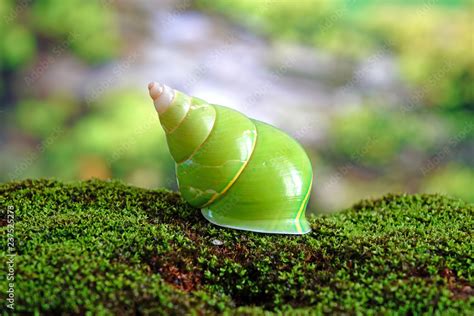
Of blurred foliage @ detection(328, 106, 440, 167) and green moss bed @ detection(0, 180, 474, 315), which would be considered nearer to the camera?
green moss bed @ detection(0, 180, 474, 315)

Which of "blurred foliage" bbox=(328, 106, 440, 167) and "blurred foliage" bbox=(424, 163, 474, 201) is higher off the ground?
"blurred foliage" bbox=(328, 106, 440, 167)

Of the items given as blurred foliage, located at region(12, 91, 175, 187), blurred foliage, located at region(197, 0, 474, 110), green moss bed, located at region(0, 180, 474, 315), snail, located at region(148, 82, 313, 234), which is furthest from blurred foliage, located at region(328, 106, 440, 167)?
snail, located at region(148, 82, 313, 234)

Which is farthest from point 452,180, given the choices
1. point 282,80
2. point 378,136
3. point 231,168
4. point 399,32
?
point 231,168

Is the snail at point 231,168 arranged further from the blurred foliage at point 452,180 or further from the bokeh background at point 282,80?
the blurred foliage at point 452,180

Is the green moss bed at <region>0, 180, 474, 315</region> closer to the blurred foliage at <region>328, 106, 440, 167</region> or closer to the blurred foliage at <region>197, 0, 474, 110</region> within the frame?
the blurred foliage at <region>328, 106, 440, 167</region>

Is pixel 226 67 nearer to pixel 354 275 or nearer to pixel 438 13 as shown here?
pixel 438 13

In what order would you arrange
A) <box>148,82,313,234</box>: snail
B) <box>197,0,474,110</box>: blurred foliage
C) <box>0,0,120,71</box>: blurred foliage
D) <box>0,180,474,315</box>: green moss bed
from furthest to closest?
Result: <box>197,0,474,110</box>: blurred foliage → <box>0,0,120,71</box>: blurred foliage → <box>148,82,313,234</box>: snail → <box>0,180,474,315</box>: green moss bed

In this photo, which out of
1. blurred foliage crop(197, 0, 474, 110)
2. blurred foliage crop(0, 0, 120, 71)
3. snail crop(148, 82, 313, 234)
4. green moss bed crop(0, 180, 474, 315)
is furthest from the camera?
blurred foliage crop(197, 0, 474, 110)
